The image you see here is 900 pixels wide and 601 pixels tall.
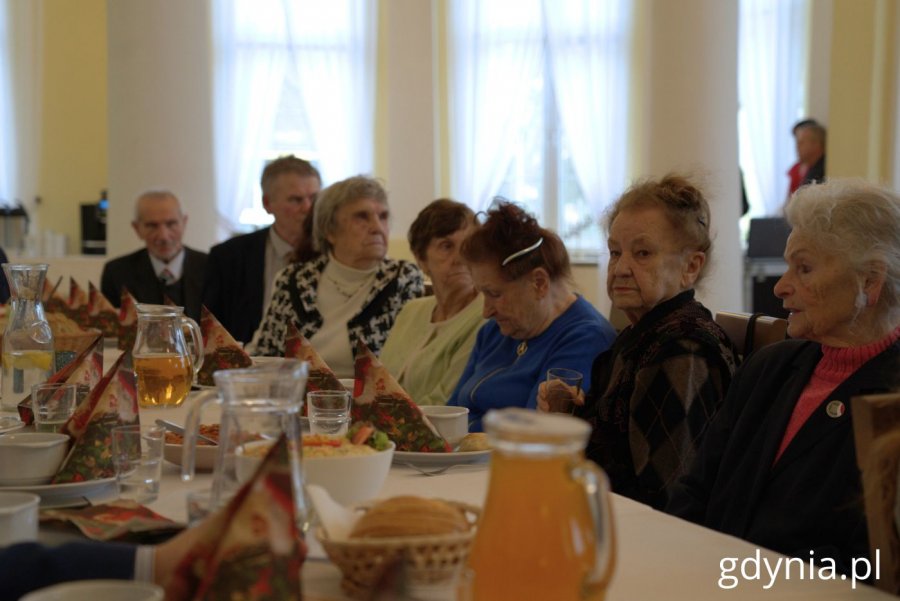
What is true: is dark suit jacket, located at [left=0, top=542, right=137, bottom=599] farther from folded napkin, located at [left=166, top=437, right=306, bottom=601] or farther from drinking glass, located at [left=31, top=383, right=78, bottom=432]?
drinking glass, located at [left=31, top=383, right=78, bottom=432]

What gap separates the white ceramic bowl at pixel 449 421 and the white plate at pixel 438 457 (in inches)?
5.5

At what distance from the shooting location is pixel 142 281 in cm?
500

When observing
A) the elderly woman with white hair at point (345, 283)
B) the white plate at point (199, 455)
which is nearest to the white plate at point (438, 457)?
the white plate at point (199, 455)

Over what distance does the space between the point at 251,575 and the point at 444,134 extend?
27.0 ft

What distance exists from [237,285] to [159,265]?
0.54 m

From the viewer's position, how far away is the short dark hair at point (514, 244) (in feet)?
8.79

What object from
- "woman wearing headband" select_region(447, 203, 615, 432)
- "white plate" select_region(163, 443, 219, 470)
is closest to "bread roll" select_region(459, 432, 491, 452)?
"white plate" select_region(163, 443, 219, 470)

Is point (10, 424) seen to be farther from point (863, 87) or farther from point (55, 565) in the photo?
point (863, 87)

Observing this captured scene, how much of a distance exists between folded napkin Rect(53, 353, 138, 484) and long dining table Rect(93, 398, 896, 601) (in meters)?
0.11

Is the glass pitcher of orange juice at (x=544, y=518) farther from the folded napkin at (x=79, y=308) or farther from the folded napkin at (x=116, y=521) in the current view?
the folded napkin at (x=79, y=308)

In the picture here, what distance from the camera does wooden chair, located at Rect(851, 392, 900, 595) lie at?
1.20m

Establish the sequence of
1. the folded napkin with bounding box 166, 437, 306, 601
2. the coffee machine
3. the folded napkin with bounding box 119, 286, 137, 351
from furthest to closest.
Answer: the coffee machine < the folded napkin with bounding box 119, 286, 137, 351 < the folded napkin with bounding box 166, 437, 306, 601

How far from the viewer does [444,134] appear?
352 inches

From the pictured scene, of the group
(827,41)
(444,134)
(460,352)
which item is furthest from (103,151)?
(460,352)
